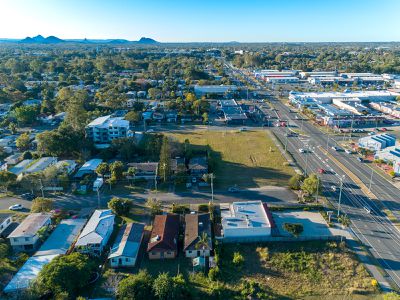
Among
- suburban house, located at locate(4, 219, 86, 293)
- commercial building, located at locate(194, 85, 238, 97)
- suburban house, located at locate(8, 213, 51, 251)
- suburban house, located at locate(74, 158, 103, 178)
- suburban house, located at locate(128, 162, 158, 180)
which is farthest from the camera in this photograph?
commercial building, located at locate(194, 85, 238, 97)

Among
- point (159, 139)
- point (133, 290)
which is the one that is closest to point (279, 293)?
point (133, 290)

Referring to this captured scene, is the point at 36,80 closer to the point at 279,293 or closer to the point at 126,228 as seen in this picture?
the point at 126,228

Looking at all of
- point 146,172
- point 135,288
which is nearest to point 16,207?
point 146,172

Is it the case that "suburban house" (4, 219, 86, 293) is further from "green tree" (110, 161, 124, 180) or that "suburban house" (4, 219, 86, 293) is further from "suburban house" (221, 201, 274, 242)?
"suburban house" (221, 201, 274, 242)

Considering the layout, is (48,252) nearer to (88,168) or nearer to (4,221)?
(4,221)

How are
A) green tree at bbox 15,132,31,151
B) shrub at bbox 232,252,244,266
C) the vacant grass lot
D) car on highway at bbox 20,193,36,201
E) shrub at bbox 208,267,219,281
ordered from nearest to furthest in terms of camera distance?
the vacant grass lot < shrub at bbox 208,267,219,281 < shrub at bbox 232,252,244,266 < car on highway at bbox 20,193,36,201 < green tree at bbox 15,132,31,151

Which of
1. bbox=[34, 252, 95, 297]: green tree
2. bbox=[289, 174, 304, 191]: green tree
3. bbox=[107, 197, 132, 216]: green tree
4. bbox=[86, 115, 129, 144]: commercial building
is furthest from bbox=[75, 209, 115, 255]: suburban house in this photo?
bbox=[86, 115, 129, 144]: commercial building

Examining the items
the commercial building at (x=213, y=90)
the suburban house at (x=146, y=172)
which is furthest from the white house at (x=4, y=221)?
the commercial building at (x=213, y=90)
